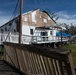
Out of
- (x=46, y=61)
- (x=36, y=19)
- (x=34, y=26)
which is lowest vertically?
(x=46, y=61)

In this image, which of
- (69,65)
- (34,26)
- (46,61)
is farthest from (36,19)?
(69,65)

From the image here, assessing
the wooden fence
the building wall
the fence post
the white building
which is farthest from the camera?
the building wall

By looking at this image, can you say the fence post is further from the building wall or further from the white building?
the building wall

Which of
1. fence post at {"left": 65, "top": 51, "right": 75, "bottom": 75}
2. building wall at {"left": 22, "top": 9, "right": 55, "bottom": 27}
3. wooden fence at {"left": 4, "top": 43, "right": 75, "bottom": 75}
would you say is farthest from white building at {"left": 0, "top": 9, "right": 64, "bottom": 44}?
fence post at {"left": 65, "top": 51, "right": 75, "bottom": 75}

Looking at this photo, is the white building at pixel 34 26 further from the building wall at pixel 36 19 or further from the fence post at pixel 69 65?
the fence post at pixel 69 65

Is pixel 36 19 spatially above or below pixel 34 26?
above

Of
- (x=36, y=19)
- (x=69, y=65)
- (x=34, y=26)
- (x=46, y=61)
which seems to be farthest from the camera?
(x=36, y=19)

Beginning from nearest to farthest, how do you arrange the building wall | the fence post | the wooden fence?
the fence post < the wooden fence < the building wall

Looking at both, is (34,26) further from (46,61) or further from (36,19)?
(46,61)

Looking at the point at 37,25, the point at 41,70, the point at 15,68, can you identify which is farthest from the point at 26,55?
the point at 37,25

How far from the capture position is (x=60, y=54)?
4.96 metres

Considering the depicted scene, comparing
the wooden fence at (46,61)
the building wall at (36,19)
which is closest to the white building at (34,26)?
the building wall at (36,19)

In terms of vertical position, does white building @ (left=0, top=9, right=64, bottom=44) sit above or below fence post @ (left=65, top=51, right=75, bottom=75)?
above

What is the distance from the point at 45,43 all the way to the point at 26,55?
98.0 ft
